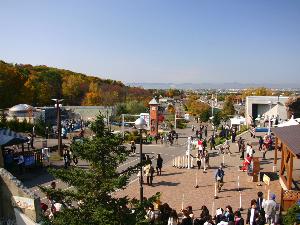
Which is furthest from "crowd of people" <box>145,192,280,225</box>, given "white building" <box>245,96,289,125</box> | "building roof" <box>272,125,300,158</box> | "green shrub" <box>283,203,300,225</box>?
"white building" <box>245,96,289,125</box>

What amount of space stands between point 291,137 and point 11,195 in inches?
479

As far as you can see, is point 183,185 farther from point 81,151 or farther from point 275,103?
point 275,103

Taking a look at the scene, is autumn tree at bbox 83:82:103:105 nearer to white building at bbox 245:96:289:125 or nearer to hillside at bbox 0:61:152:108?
hillside at bbox 0:61:152:108

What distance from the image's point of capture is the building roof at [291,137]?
1539 cm

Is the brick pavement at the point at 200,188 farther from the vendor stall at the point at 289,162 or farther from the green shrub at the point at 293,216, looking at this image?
the green shrub at the point at 293,216

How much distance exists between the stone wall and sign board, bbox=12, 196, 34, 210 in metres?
0.06

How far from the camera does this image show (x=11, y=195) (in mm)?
11484

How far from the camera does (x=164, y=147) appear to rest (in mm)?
32500

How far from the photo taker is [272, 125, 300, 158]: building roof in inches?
606

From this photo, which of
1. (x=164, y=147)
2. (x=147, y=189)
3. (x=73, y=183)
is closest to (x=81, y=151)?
(x=73, y=183)

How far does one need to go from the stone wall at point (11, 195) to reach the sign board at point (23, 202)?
6 cm

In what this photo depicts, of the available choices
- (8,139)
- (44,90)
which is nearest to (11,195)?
(8,139)

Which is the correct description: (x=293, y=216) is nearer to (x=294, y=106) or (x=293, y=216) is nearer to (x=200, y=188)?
(x=200, y=188)

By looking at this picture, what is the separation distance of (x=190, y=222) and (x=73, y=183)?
4.83 m
